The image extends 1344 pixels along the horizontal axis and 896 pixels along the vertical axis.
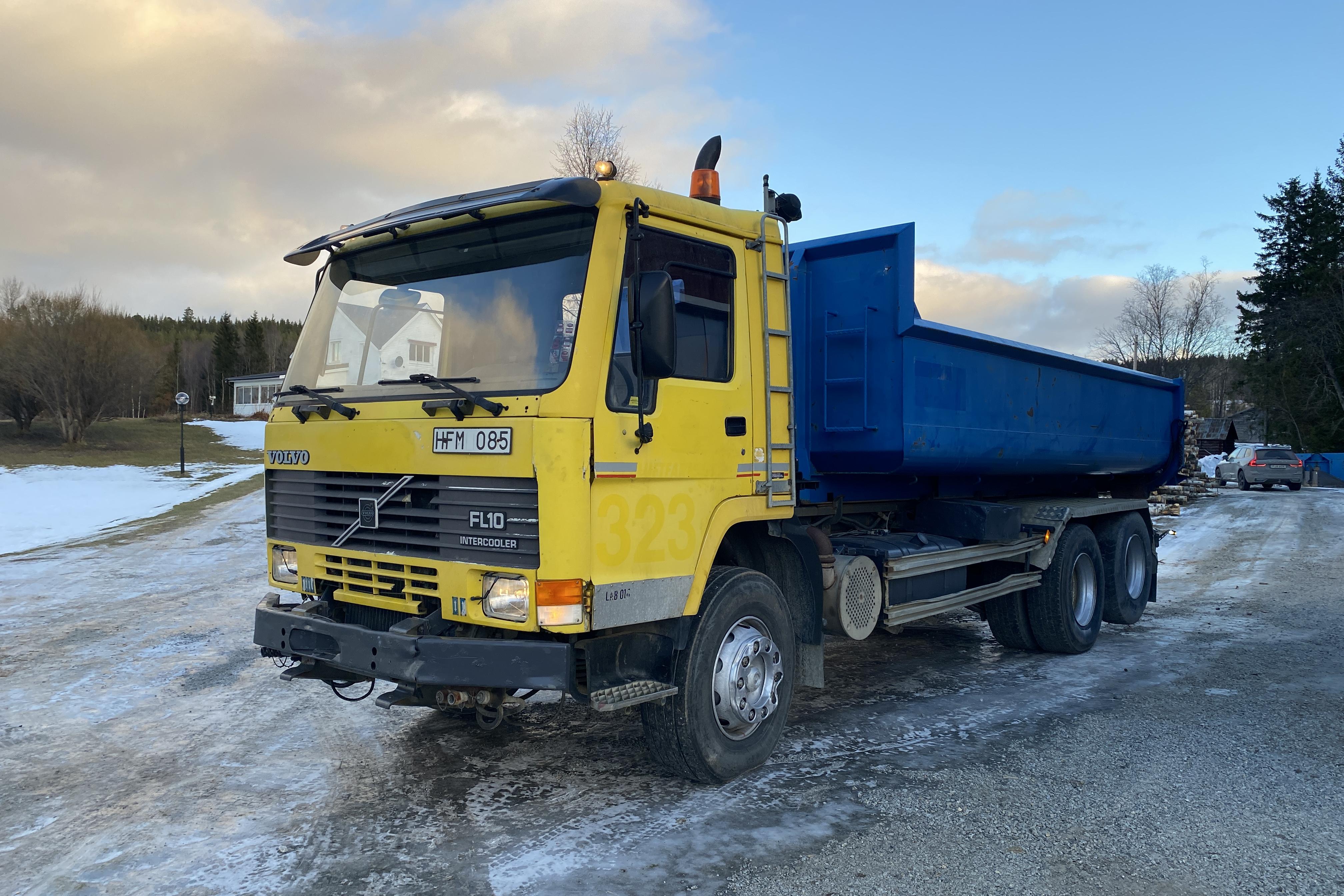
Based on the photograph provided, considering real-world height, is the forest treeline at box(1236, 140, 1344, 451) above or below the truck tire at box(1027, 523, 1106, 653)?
above

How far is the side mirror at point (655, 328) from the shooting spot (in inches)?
156

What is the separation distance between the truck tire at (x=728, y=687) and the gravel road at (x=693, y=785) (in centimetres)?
18

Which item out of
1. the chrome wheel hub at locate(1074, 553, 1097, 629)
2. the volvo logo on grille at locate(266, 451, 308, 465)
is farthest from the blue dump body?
the volvo logo on grille at locate(266, 451, 308, 465)

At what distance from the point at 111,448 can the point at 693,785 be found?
41.0 meters

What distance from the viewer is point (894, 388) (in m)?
5.55

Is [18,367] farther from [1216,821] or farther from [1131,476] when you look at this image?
[1216,821]

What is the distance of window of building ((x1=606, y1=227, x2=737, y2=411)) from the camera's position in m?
4.11

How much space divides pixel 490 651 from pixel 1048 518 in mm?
5349

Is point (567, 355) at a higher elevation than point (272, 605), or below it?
higher

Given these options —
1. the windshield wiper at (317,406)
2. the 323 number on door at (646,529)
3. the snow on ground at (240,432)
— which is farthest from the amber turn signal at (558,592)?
the snow on ground at (240,432)

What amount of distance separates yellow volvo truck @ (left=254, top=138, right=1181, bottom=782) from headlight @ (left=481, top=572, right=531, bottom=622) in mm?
13

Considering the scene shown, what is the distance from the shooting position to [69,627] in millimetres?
8195

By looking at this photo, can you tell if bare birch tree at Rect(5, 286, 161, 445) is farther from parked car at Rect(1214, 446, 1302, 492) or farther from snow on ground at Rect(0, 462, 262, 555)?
parked car at Rect(1214, 446, 1302, 492)

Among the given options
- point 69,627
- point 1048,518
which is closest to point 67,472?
point 69,627
